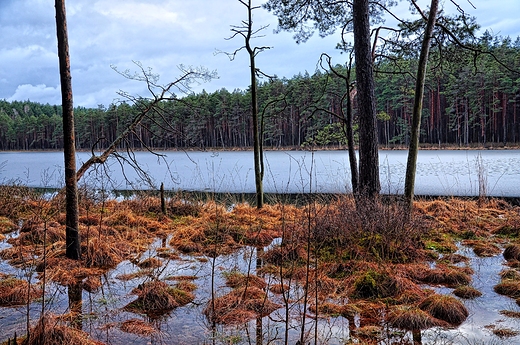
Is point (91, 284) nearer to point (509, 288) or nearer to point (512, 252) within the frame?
point (509, 288)

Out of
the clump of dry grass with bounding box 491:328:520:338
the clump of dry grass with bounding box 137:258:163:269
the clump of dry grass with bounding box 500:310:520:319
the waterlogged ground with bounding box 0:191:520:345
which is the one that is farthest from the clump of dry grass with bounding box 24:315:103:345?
the clump of dry grass with bounding box 500:310:520:319

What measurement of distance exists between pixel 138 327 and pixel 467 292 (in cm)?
388

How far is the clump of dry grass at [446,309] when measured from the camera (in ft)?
14.0

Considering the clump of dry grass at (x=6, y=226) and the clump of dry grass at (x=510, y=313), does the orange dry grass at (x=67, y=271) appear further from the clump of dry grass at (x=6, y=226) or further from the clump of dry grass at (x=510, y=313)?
the clump of dry grass at (x=510, y=313)

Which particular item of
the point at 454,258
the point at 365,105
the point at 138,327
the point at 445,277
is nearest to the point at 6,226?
the point at 138,327

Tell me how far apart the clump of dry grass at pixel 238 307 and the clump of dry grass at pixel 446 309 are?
1.64m

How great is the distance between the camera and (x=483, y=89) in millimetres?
44344

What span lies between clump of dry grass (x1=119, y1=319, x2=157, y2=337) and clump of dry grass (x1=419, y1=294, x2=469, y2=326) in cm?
290

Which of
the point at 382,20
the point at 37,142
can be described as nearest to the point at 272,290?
the point at 382,20

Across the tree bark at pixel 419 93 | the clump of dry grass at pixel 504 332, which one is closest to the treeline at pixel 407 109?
the tree bark at pixel 419 93

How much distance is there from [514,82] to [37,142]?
269ft

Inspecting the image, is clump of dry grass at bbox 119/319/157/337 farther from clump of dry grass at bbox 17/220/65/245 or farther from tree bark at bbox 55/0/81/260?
clump of dry grass at bbox 17/220/65/245

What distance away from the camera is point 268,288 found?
150 inches

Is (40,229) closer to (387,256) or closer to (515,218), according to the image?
(387,256)
